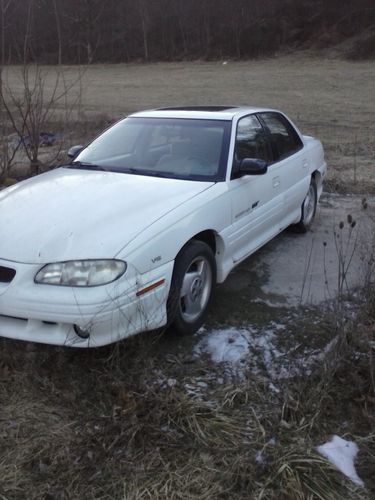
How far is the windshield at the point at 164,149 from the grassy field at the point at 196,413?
1099 mm

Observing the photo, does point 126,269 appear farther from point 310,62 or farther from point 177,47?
point 177,47

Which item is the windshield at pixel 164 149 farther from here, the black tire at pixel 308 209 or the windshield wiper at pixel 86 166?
the black tire at pixel 308 209

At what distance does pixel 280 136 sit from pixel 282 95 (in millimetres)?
19236

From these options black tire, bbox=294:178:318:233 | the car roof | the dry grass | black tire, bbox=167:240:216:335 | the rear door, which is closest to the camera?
the dry grass

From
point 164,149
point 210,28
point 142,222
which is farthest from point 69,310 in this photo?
point 210,28

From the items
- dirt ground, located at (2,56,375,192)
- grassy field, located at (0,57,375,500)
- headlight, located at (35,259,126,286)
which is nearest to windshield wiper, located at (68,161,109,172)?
grassy field, located at (0,57,375,500)

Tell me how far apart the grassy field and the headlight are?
1.62 feet

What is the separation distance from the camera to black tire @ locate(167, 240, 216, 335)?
3621 mm

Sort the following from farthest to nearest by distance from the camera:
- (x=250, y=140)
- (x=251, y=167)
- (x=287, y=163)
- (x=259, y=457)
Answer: (x=287, y=163) < (x=250, y=140) < (x=251, y=167) < (x=259, y=457)

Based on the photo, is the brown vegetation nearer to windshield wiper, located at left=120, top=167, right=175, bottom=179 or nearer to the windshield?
the windshield

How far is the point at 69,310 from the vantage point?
3.11 metres

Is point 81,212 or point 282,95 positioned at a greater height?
point 81,212

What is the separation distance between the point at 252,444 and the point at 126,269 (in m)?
1.17

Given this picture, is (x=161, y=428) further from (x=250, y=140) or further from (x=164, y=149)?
(x=250, y=140)
